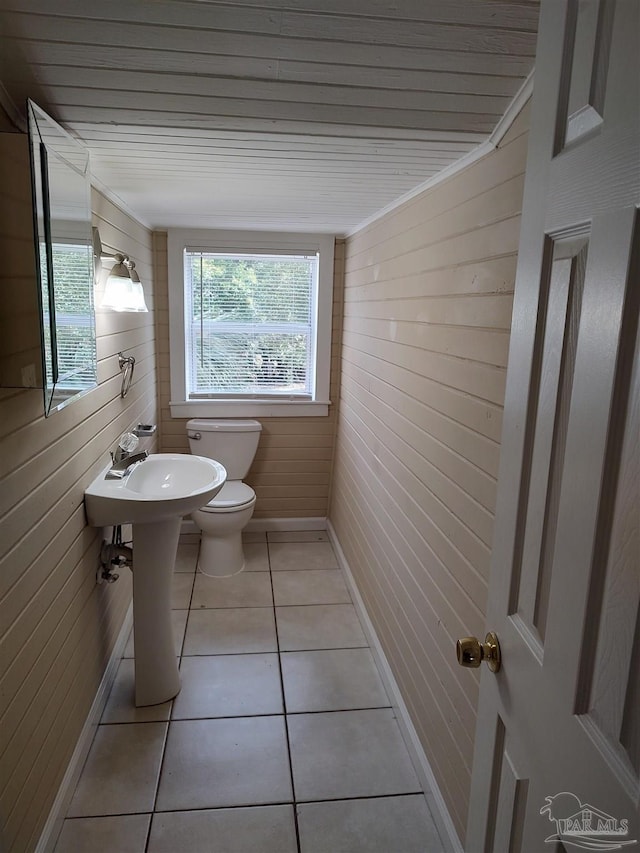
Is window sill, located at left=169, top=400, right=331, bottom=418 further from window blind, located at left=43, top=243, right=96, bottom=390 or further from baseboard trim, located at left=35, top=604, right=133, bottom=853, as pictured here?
window blind, located at left=43, top=243, right=96, bottom=390

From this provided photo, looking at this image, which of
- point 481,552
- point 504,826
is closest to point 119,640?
point 481,552

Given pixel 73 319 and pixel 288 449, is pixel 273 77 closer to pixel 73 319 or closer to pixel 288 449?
pixel 73 319

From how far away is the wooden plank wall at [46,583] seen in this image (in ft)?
4.42

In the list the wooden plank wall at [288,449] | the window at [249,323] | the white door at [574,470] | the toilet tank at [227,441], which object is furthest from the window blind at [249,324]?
the white door at [574,470]

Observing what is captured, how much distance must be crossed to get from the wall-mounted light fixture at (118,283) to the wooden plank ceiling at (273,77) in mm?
406

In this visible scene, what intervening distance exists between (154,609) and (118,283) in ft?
4.29

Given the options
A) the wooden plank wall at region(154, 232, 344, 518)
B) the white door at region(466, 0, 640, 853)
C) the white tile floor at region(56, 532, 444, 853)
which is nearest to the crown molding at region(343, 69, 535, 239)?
the white door at region(466, 0, 640, 853)

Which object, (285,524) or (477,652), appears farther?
(285,524)

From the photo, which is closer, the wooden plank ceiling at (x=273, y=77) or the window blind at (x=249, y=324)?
the wooden plank ceiling at (x=273, y=77)

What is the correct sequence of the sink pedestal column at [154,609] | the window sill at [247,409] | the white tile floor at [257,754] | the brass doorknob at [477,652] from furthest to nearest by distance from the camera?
the window sill at [247,409] < the sink pedestal column at [154,609] < the white tile floor at [257,754] < the brass doorknob at [477,652]

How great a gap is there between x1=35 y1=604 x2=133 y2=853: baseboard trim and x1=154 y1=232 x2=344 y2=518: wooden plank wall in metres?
1.45

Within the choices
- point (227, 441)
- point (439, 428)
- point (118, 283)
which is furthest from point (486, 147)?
point (227, 441)

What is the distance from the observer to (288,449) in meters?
3.86

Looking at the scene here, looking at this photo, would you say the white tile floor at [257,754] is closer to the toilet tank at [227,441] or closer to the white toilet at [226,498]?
the white toilet at [226,498]
